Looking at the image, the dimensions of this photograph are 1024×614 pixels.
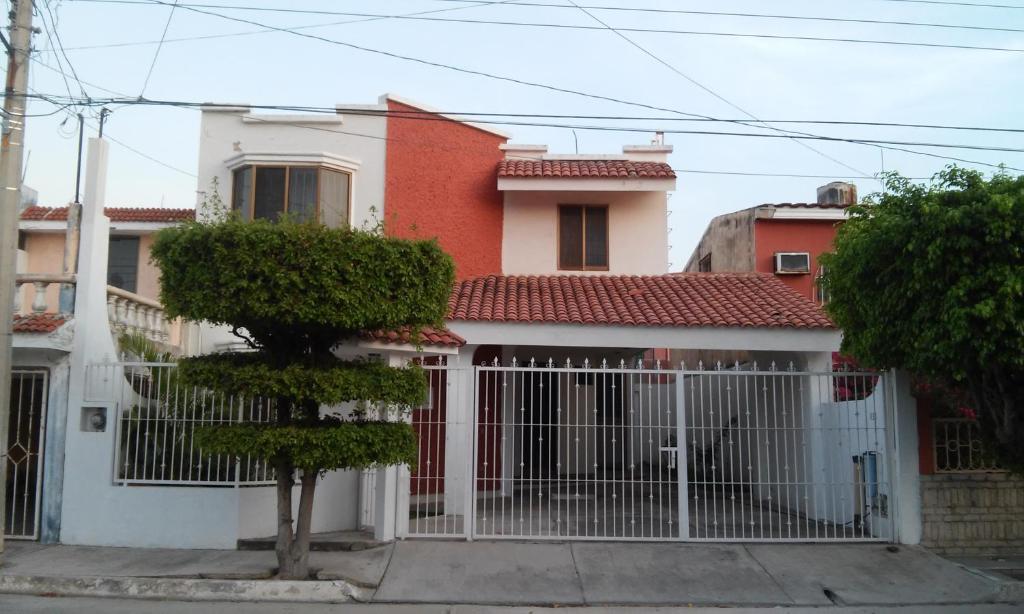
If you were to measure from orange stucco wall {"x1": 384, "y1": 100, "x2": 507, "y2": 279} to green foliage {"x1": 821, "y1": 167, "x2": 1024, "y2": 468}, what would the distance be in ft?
23.3

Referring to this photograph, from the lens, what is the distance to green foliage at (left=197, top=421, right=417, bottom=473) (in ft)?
23.3

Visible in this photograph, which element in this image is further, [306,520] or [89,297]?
[89,297]

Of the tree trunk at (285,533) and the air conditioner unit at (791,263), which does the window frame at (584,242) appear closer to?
the air conditioner unit at (791,263)

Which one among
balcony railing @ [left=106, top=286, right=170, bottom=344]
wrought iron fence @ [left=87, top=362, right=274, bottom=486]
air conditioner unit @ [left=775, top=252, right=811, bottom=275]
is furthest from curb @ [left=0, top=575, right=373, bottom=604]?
air conditioner unit @ [left=775, top=252, right=811, bottom=275]

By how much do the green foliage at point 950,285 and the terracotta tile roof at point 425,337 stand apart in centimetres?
452

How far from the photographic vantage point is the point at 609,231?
1502cm

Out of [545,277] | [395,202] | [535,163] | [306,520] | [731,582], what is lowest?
[731,582]

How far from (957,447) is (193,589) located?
838 centimetres

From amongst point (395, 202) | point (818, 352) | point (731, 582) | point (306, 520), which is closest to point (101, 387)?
point (306, 520)

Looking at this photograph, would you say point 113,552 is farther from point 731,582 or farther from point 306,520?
point 731,582

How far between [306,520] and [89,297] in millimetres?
4080

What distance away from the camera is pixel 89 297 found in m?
9.41

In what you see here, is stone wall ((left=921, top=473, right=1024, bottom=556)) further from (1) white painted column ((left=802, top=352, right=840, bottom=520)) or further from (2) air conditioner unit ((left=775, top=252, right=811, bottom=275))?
(2) air conditioner unit ((left=775, top=252, right=811, bottom=275))

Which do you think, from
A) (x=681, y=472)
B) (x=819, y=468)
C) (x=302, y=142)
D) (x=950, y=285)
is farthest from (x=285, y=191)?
(x=950, y=285)
